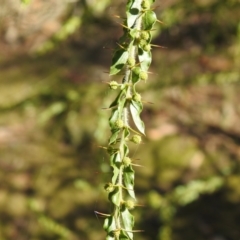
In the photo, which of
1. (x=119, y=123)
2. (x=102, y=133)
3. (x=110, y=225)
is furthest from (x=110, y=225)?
(x=102, y=133)

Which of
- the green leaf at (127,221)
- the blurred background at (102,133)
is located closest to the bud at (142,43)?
the green leaf at (127,221)

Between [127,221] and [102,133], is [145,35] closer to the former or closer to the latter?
[127,221]

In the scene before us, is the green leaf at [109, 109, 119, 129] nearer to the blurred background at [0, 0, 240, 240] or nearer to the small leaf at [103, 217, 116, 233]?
the small leaf at [103, 217, 116, 233]

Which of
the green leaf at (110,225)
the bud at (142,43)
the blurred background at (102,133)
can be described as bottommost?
the green leaf at (110,225)

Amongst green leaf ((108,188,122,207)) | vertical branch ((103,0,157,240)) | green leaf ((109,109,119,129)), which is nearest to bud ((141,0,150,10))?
vertical branch ((103,0,157,240))

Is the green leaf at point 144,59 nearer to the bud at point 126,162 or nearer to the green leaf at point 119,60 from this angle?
the green leaf at point 119,60

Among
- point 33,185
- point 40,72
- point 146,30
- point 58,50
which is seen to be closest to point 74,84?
point 40,72

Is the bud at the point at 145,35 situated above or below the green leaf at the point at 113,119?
above

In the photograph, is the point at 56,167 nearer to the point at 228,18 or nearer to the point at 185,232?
the point at 185,232
